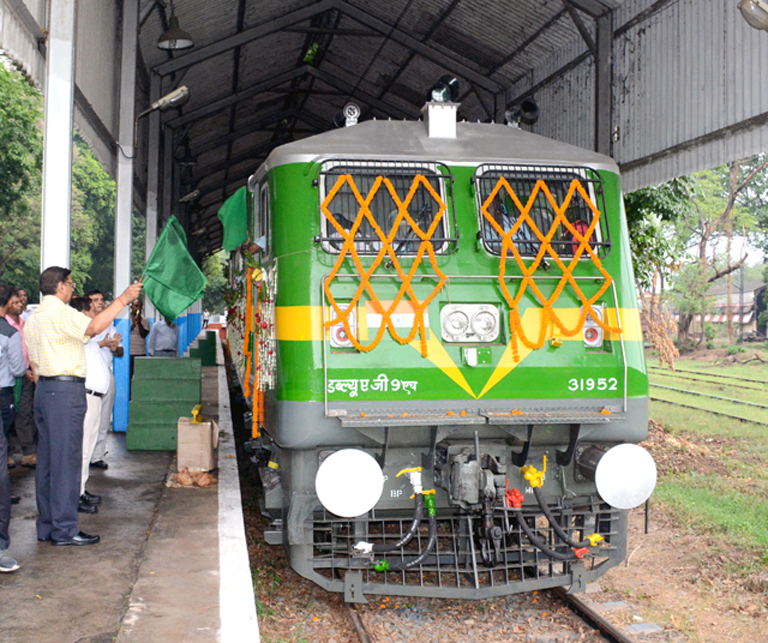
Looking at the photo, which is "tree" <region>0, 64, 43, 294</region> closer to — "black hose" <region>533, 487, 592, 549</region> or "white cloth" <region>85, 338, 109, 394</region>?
"white cloth" <region>85, 338, 109, 394</region>

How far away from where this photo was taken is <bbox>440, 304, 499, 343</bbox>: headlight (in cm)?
542

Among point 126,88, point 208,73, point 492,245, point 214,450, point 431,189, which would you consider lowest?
point 214,450

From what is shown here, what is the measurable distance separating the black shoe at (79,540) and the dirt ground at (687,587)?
3.86 meters

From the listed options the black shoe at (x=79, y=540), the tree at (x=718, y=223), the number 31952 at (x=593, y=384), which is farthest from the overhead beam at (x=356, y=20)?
the tree at (x=718, y=223)

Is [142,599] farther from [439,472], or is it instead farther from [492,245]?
[492,245]

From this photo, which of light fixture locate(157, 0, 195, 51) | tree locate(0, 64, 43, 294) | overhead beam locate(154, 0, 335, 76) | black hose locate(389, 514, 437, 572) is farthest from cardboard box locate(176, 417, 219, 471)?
tree locate(0, 64, 43, 294)

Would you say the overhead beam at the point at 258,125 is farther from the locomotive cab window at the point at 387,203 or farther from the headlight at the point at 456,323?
the headlight at the point at 456,323

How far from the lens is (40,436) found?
220 inches

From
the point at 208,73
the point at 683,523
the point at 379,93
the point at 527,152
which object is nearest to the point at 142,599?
the point at 527,152

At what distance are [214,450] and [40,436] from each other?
9.34 feet

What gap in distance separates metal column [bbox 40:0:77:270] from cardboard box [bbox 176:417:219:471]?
6.78 ft

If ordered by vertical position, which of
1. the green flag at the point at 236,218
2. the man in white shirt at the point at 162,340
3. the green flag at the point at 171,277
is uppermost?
the green flag at the point at 236,218

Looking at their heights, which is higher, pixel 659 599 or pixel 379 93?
pixel 379 93

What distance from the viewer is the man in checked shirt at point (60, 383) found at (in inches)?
213
